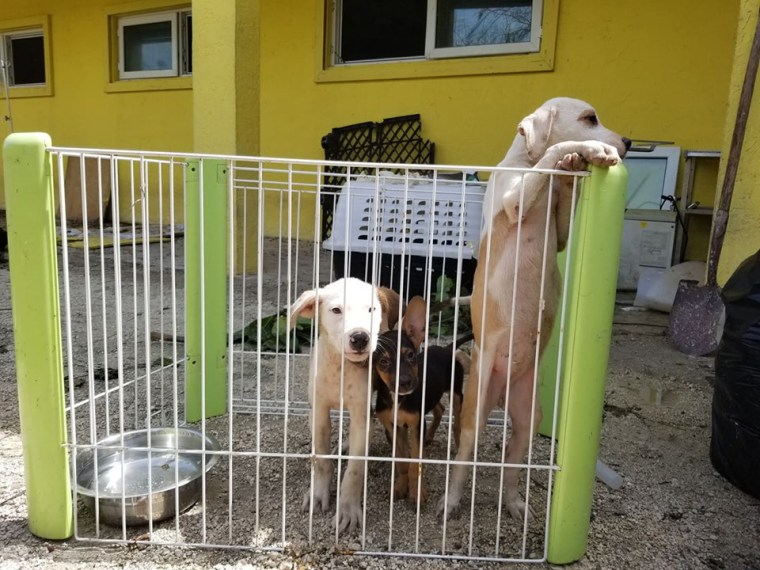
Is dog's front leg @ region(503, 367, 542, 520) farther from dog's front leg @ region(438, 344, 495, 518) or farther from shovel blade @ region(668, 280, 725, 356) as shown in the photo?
shovel blade @ region(668, 280, 725, 356)

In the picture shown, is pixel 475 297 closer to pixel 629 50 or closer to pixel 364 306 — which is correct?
pixel 364 306

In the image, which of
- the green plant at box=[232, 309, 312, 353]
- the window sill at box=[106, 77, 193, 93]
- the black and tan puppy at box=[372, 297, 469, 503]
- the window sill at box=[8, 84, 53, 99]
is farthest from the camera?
the window sill at box=[8, 84, 53, 99]

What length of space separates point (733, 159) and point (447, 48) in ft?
10.6

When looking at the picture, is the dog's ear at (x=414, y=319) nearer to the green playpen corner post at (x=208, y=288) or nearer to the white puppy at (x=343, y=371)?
the white puppy at (x=343, y=371)

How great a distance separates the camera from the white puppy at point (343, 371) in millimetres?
1733

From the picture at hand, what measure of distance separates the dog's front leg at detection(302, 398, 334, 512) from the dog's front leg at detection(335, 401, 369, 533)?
0.26ft

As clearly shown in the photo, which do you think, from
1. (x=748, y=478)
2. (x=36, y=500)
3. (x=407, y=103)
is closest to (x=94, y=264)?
(x=407, y=103)

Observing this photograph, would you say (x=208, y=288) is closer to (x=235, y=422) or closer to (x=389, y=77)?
(x=235, y=422)

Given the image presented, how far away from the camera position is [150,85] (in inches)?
301

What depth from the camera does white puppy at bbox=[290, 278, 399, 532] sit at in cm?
173

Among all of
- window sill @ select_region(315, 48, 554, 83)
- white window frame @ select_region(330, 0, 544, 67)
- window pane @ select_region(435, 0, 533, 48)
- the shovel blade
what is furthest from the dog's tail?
window pane @ select_region(435, 0, 533, 48)

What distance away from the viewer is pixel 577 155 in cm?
154

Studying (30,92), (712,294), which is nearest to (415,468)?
(712,294)

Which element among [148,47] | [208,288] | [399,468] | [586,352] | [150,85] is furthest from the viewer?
[148,47]
